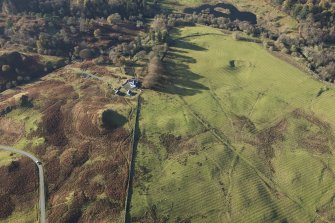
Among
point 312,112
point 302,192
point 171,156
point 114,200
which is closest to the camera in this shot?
point 114,200

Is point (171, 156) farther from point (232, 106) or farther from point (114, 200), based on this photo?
point (232, 106)

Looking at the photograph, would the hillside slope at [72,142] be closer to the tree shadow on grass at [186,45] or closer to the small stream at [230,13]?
the tree shadow on grass at [186,45]

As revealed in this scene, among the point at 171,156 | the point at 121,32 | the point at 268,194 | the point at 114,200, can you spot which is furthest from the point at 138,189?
the point at 121,32

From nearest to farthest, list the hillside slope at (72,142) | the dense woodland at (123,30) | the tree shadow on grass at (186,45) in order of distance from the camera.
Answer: the hillside slope at (72,142) → the dense woodland at (123,30) → the tree shadow on grass at (186,45)

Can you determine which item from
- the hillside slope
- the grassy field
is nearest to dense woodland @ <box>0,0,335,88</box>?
the grassy field

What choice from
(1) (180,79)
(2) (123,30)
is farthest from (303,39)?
(2) (123,30)

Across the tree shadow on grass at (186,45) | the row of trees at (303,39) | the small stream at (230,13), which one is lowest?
the tree shadow on grass at (186,45)

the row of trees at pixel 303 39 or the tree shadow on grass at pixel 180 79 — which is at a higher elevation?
the row of trees at pixel 303 39

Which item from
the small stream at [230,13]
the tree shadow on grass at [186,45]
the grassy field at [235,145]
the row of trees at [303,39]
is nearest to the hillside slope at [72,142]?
the grassy field at [235,145]

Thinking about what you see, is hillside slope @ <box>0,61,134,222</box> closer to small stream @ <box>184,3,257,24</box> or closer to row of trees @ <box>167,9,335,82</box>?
row of trees @ <box>167,9,335,82</box>
